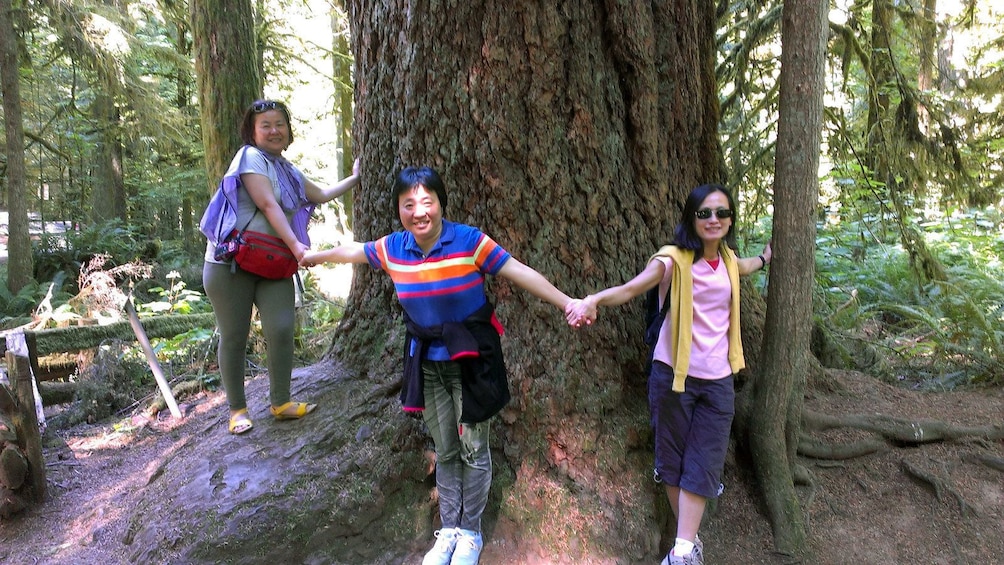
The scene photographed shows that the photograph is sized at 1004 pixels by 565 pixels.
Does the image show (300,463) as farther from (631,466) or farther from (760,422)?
(760,422)

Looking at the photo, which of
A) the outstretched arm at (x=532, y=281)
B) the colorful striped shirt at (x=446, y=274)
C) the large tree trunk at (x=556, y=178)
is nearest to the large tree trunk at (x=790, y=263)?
the large tree trunk at (x=556, y=178)

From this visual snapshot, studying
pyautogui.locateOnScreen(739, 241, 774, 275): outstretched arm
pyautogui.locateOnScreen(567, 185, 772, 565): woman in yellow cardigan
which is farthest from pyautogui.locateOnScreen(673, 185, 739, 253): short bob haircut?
pyautogui.locateOnScreen(739, 241, 774, 275): outstretched arm

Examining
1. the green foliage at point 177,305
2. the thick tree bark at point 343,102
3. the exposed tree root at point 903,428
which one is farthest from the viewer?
the thick tree bark at point 343,102

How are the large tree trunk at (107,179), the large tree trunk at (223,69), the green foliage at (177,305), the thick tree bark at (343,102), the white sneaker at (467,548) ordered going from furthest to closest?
the large tree trunk at (107,179), the thick tree bark at (343,102), the green foliage at (177,305), the large tree trunk at (223,69), the white sneaker at (467,548)

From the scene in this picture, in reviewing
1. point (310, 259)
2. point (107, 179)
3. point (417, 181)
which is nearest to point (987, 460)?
point (417, 181)

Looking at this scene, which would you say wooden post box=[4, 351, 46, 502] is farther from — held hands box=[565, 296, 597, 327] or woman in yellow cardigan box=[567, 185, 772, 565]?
woman in yellow cardigan box=[567, 185, 772, 565]

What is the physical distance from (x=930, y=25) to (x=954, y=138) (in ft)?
→ 3.80

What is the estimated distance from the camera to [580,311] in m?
2.74

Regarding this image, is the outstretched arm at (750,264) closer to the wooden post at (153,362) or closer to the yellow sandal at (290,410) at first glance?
the yellow sandal at (290,410)

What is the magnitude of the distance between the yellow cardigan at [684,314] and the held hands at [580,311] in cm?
51

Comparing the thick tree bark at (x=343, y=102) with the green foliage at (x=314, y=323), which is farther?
the thick tree bark at (x=343, y=102)

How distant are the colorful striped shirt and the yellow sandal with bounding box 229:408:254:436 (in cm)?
150

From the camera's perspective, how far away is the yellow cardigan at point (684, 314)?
9.64 ft

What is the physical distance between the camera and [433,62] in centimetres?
327
